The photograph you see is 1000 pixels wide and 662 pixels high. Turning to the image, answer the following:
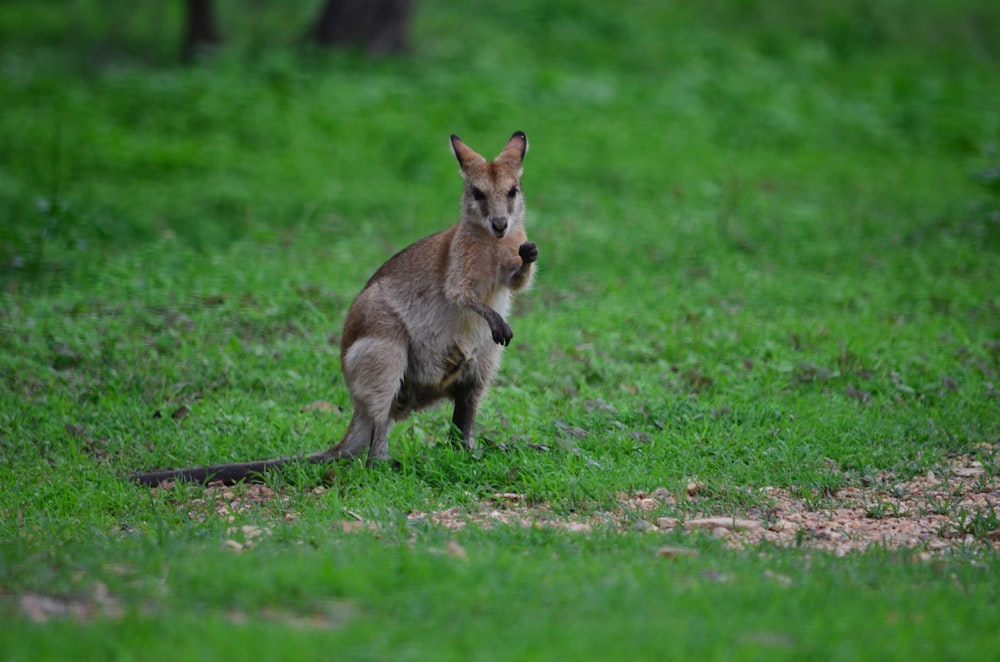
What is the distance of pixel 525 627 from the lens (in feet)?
12.2

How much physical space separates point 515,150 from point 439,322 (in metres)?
1.08

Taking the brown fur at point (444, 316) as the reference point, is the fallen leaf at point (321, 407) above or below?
below

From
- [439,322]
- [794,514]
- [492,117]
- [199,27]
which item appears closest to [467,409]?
[439,322]

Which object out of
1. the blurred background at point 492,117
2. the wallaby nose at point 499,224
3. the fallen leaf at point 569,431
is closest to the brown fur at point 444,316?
the wallaby nose at point 499,224

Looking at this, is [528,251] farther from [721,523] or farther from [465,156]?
[721,523]

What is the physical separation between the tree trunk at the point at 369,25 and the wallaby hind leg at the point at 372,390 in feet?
39.4

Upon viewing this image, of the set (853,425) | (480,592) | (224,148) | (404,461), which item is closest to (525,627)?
(480,592)

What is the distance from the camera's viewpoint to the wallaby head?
6168 mm

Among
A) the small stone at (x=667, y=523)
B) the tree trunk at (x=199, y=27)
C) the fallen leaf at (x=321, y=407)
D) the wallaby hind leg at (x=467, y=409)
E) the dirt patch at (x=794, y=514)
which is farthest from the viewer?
the tree trunk at (x=199, y=27)

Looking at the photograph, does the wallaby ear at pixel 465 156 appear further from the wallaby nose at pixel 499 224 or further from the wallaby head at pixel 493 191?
the wallaby nose at pixel 499 224

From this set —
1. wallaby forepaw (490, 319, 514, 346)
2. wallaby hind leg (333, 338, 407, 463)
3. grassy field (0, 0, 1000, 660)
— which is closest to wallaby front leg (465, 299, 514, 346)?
wallaby forepaw (490, 319, 514, 346)

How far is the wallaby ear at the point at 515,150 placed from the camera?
6.46 meters

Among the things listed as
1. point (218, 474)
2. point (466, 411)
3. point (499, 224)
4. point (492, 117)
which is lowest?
point (218, 474)

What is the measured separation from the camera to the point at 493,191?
6.22 m
